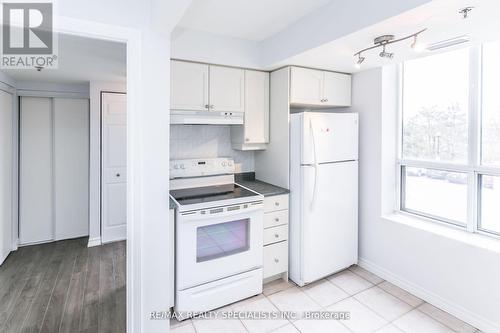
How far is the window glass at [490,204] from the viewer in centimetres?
219

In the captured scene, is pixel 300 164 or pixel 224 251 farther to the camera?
pixel 300 164

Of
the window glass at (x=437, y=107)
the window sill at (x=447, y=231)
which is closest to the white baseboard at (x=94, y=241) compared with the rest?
the window sill at (x=447, y=231)

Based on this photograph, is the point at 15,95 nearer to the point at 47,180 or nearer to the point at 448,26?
the point at 47,180

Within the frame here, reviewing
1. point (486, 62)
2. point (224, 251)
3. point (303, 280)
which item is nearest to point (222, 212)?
point (224, 251)

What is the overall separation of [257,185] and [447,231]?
1799mm

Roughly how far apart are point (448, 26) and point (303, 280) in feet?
7.63

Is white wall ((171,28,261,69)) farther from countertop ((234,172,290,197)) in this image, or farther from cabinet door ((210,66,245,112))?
countertop ((234,172,290,197))

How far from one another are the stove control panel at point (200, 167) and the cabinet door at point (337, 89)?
4.14ft

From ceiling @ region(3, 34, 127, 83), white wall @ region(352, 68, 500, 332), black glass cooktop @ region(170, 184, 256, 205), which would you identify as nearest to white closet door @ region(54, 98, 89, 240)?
ceiling @ region(3, 34, 127, 83)

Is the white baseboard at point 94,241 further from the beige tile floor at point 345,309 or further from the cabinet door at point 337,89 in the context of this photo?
the cabinet door at point 337,89

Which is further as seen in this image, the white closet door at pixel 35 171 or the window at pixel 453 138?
the white closet door at pixel 35 171

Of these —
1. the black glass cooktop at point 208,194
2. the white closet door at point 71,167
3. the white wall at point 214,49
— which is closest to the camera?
the black glass cooktop at point 208,194

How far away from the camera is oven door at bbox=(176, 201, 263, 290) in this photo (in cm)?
217

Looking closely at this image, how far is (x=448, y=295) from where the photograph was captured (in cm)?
230
